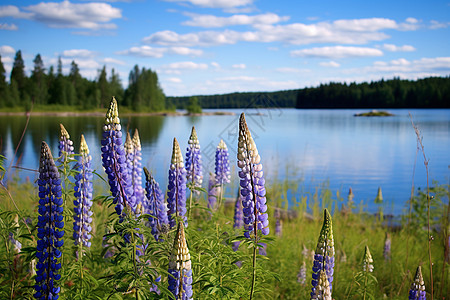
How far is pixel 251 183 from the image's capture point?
2574 millimetres

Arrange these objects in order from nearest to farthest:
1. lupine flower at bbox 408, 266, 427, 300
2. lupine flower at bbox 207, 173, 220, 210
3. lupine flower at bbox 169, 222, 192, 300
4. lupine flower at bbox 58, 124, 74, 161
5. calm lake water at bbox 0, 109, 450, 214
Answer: lupine flower at bbox 169, 222, 192, 300, lupine flower at bbox 408, 266, 427, 300, lupine flower at bbox 58, 124, 74, 161, lupine flower at bbox 207, 173, 220, 210, calm lake water at bbox 0, 109, 450, 214

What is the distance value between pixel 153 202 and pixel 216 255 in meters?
1.06

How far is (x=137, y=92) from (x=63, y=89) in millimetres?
17225

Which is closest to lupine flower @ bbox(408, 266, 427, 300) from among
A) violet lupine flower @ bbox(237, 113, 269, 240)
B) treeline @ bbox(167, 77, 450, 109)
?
violet lupine flower @ bbox(237, 113, 269, 240)

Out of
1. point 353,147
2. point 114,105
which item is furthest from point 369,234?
point 353,147

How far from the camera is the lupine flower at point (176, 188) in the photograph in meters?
3.54

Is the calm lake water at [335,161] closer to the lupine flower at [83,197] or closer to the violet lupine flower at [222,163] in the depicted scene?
the violet lupine flower at [222,163]

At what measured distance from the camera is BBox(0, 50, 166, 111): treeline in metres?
59.4

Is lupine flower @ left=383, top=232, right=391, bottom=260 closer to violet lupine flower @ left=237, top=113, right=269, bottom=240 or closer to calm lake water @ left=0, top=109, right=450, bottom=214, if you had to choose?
calm lake water @ left=0, top=109, right=450, bottom=214

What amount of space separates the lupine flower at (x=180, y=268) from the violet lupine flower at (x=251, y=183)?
581 mm

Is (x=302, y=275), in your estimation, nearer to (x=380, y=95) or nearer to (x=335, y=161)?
(x=335, y=161)

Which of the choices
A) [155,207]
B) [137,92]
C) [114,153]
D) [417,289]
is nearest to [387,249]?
[417,289]

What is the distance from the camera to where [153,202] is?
3.71 metres

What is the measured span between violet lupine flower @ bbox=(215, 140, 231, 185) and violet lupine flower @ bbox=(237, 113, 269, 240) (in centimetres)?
258
